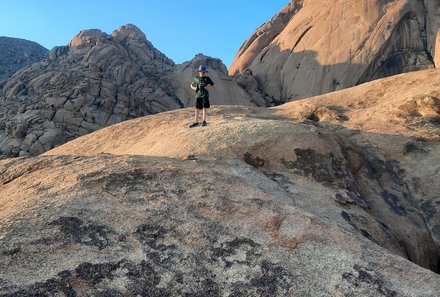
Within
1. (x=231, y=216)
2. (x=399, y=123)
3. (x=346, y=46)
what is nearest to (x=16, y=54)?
(x=346, y=46)

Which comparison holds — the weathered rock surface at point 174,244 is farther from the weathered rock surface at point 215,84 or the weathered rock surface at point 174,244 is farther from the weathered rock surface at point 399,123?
the weathered rock surface at point 215,84

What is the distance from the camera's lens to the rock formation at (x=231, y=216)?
5.52 m

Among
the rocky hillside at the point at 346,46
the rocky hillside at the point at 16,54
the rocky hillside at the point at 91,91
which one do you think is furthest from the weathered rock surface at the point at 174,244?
the rocky hillside at the point at 16,54

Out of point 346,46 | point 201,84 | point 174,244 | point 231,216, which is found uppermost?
point 346,46

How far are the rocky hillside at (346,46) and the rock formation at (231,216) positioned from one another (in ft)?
95.0

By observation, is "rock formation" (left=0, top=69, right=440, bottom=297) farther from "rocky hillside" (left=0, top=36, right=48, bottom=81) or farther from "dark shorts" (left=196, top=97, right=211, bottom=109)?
"rocky hillside" (left=0, top=36, right=48, bottom=81)

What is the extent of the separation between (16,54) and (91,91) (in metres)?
60.9

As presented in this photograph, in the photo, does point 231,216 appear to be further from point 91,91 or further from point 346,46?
point 91,91

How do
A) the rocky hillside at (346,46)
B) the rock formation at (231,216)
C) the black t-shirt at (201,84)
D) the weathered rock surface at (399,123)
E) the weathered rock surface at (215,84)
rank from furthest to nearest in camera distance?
1. the weathered rock surface at (215,84)
2. the rocky hillside at (346,46)
3. the black t-shirt at (201,84)
4. the weathered rock surface at (399,123)
5. the rock formation at (231,216)

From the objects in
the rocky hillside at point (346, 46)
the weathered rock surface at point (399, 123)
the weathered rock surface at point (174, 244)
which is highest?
the rocky hillside at point (346, 46)

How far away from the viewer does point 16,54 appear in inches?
3760

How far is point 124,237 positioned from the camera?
20.3ft

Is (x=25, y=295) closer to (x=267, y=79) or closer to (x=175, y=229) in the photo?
(x=175, y=229)

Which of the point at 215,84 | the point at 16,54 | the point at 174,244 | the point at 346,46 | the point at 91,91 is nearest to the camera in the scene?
the point at 174,244
